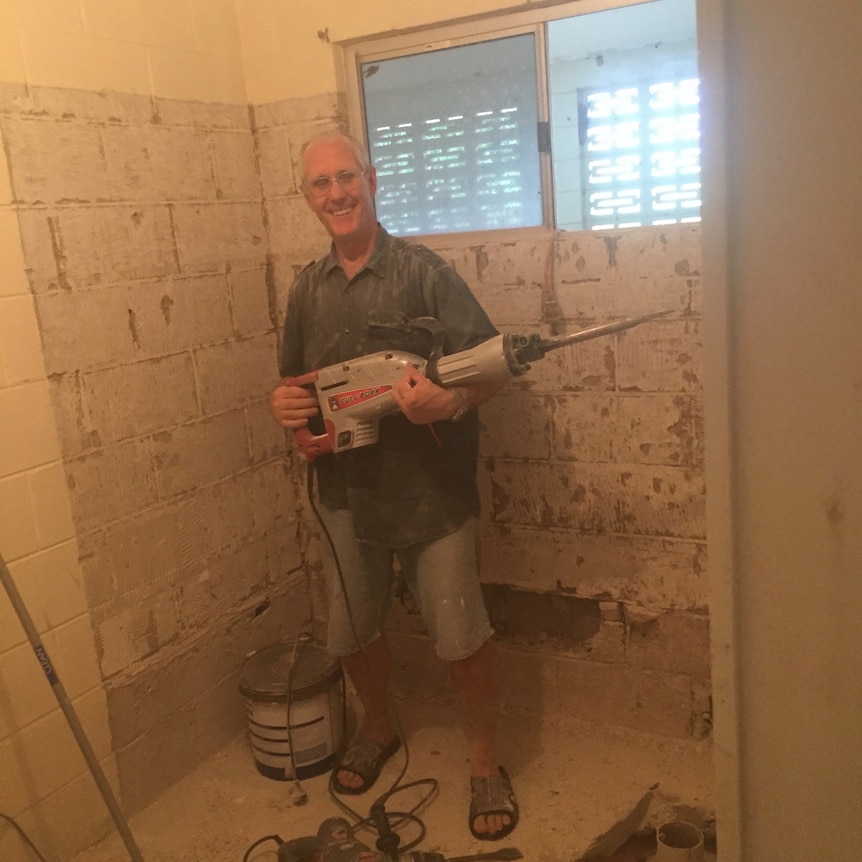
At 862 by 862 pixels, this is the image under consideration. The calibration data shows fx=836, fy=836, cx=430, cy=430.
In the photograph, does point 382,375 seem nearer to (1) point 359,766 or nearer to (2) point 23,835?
(1) point 359,766

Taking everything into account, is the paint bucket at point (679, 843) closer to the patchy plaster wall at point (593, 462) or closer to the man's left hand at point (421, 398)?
the patchy plaster wall at point (593, 462)

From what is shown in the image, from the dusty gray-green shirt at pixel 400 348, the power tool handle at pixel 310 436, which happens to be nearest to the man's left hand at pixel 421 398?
the dusty gray-green shirt at pixel 400 348

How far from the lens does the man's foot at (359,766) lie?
2246 mm

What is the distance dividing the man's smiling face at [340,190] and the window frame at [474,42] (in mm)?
458

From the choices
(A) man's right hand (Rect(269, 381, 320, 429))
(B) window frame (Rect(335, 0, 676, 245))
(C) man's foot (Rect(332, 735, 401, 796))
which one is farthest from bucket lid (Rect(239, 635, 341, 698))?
(B) window frame (Rect(335, 0, 676, 245))

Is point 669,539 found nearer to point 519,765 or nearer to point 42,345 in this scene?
Result: point 519,765

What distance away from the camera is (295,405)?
2066 mm

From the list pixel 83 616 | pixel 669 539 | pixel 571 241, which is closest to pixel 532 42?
pixel 571 241

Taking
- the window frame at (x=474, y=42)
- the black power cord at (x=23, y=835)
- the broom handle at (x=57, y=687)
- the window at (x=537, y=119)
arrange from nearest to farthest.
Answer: the broom handle at (x=57, y=687) < the black power cord at (x=23, y=835) < the window frame at (x=474, y=42) < the window at (x=537, y=119)

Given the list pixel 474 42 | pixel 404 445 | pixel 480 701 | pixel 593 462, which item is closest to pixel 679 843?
pixel 480 701

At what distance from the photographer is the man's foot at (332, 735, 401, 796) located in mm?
2246

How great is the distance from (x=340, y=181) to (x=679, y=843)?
66.5 inches

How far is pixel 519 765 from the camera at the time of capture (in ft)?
7.52

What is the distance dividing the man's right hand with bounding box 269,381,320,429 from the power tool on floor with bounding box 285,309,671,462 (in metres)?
0.02
